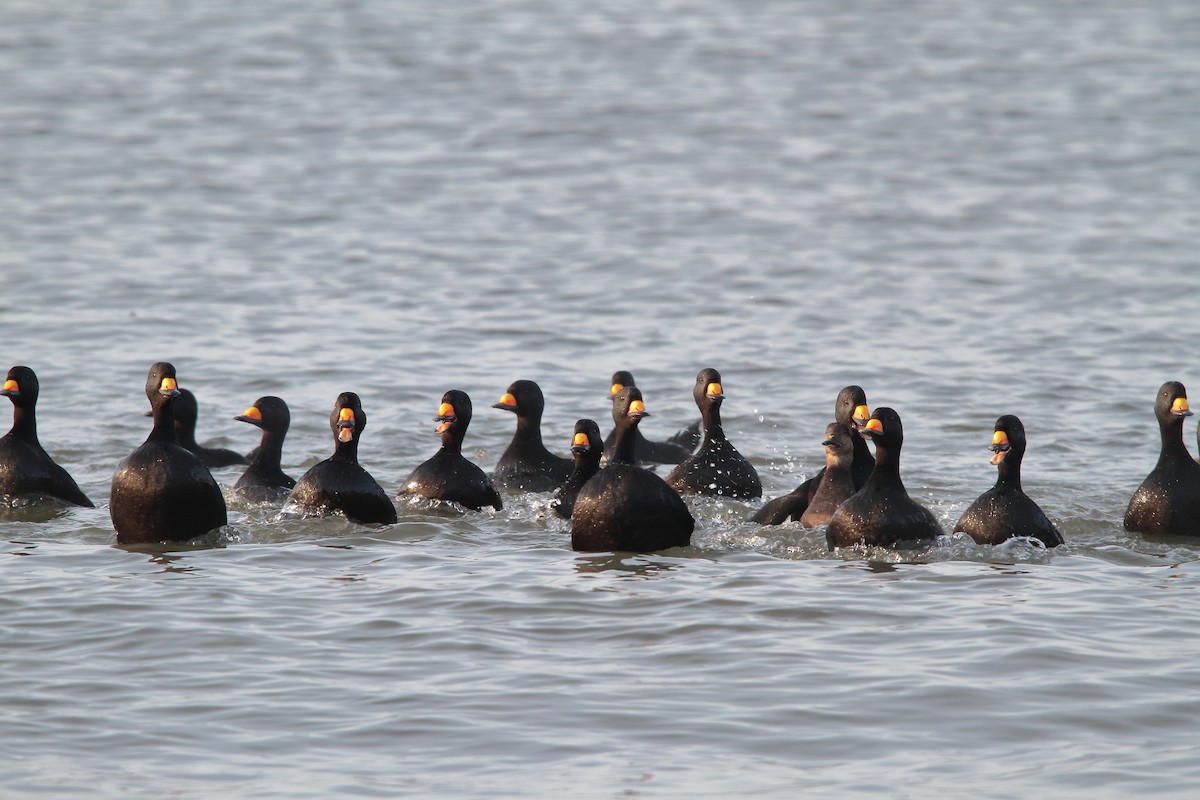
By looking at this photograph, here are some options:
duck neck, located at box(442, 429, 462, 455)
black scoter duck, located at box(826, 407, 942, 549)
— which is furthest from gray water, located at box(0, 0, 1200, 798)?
duck neck, located at box(442, 429, 462, 455)

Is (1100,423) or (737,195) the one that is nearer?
(1100,423)

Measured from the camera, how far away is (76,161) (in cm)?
2677

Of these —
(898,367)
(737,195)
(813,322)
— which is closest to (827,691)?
(898,367)

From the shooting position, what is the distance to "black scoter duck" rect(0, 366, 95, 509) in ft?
38.1

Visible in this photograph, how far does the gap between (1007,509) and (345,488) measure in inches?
170

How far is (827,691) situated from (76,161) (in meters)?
21.5

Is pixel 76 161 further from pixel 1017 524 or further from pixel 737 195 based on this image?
pixel 1017 524

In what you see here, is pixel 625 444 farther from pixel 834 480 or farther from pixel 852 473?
pixel 852 473

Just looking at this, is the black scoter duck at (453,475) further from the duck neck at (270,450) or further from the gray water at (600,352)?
the duck neck at (270,450)

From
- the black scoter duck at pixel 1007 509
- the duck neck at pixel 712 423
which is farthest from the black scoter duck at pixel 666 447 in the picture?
the black scoter duck at pixel 1007 509

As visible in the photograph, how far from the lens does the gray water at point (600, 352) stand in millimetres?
7688

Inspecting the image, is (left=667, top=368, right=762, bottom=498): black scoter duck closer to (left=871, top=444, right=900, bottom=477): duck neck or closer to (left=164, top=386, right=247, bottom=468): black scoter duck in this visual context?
(left=871, top=444, right=900, bottom=477): duck neck

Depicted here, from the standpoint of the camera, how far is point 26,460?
11688 mm

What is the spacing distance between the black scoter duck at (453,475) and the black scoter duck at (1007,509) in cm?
343
